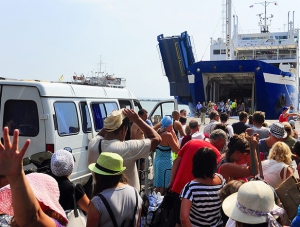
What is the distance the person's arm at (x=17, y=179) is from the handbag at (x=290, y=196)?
206cm

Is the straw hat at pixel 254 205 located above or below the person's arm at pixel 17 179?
below

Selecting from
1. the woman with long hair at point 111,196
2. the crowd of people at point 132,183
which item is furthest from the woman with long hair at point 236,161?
the woman with long hair at point 111,196

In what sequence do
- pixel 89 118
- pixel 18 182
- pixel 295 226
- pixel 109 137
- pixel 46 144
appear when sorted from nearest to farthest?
pixel 18 182, pixel 295 226, pixel 109 137, pixel 46 144, pixel 89 118

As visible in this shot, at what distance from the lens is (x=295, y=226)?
2.47 metres

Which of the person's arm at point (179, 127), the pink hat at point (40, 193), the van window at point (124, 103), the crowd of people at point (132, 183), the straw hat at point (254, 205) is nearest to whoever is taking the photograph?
the crowd of people at point (132, 183)

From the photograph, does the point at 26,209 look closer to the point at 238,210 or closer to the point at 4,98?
the point at 238,210

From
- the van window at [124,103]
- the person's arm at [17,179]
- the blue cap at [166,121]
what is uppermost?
the person's arm at [17,179]

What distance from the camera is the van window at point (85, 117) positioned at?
651 cm

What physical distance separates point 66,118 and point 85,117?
591 mm

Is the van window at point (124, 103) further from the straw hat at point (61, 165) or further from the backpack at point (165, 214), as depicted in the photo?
the straw hat at point (61, 165)

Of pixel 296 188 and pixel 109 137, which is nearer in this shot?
pixel 296 188

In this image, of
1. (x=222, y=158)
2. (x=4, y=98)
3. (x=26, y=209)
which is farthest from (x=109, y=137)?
(x=4, y=98)

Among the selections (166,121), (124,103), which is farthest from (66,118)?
(124,103)

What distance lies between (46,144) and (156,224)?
233cm
